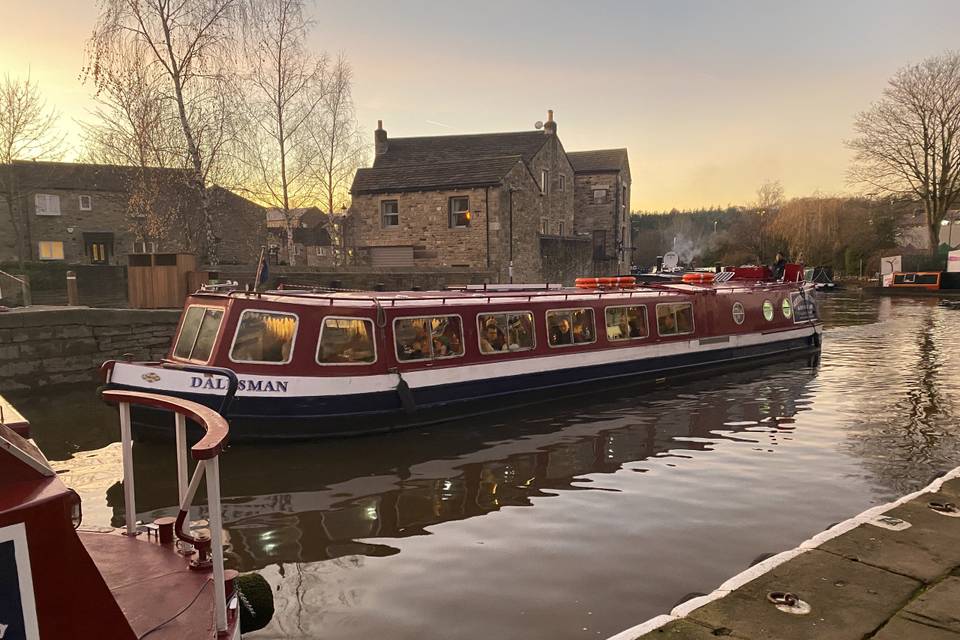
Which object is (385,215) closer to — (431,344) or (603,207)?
(603,207)

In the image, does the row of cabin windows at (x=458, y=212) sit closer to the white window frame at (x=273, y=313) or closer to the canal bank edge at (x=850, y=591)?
the white window frame at (x=273, y=313)

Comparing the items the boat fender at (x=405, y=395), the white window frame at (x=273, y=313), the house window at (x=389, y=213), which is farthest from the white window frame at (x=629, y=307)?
the house window at (x=389, y=213)

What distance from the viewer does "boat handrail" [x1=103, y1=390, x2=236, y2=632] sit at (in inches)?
128

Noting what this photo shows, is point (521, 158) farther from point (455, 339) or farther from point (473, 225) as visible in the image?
point (455, 339)

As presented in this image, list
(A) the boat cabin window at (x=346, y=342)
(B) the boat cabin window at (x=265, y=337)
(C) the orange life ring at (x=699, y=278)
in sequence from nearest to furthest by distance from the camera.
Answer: (B) the boat cabin window at (x=265, y=337), (A) the boat cabin window at (x=346, y=342), (C) the orange life ring at (x=699, y=278)

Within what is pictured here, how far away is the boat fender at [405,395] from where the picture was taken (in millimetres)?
11000

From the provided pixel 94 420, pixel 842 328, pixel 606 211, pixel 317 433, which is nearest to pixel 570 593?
pixel 317 433

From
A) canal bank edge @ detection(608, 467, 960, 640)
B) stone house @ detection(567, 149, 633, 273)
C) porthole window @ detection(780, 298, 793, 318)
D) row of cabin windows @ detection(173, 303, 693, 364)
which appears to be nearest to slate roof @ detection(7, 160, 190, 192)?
stone house @ detection(567, 149, 633, 273)

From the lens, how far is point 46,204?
130 ft

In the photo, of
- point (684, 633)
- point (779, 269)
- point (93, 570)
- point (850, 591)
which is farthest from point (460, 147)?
point (93, 570)

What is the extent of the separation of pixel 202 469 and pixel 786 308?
19860 mm

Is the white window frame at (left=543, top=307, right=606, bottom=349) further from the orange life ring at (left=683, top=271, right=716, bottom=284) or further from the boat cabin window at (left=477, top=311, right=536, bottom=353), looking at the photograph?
the orange life ring at (left=683, top=271, right=716, bottom=284)

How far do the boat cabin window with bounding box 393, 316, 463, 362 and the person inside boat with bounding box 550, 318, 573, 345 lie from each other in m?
2.48

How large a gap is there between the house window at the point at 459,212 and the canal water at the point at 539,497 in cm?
2085
